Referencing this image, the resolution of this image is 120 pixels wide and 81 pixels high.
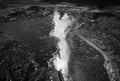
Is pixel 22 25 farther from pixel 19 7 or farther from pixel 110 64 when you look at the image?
pixel 110 64

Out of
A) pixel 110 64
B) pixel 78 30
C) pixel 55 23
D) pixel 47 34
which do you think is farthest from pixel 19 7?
pixel 110 64

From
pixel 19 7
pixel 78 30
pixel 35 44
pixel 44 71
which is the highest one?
pixel 19 7

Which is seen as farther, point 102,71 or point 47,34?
point 47,34

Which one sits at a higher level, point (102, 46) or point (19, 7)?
point (19, 7)

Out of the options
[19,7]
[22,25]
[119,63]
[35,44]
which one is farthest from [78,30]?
[19,7]

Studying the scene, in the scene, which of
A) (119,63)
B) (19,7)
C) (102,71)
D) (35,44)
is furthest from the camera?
(19,7)

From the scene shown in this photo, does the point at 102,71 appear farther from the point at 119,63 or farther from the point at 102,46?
the point at 102,46

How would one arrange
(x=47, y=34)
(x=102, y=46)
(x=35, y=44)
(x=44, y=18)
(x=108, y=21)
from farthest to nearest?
1. (x=44, y=18)
2. (x=108, y=21)
3. (x=47, y=34)
4. (x=35, y=44)
5. (x=102, y=46)
